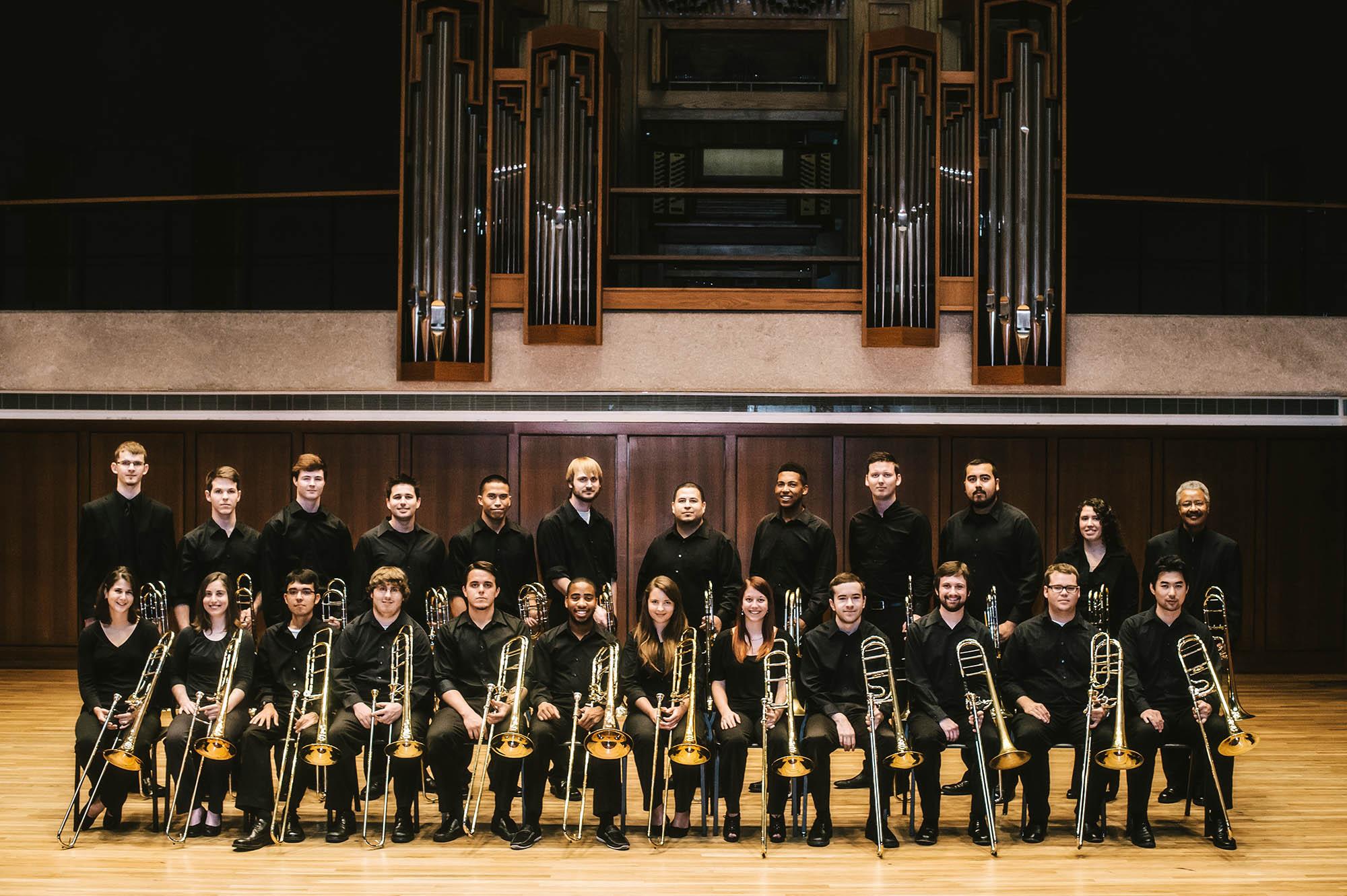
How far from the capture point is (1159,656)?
490 cm

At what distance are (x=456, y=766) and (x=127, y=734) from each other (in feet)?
4.25

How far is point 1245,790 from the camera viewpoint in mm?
5387

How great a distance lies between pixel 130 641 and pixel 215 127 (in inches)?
268

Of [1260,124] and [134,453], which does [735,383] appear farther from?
[1260,124]

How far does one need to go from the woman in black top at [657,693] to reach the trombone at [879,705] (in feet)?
2.11

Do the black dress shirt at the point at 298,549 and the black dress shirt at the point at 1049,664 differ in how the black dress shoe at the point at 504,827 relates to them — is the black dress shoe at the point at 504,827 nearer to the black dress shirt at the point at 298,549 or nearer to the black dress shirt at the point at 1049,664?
the black dress shirt at the point at 298,549

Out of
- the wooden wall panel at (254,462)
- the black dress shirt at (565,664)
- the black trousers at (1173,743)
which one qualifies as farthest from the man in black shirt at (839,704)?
the wooden wall panel at (254,462)

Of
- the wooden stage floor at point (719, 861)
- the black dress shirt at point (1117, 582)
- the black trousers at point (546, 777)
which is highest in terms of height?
the black dress shirt at point (1117, 582)

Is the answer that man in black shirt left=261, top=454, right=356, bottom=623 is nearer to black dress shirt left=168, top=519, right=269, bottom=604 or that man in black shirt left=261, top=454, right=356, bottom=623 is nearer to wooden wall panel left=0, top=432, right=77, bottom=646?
black dress shirt left=168, top=519, right=269, bottom=604

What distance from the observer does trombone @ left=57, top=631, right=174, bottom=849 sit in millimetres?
4422

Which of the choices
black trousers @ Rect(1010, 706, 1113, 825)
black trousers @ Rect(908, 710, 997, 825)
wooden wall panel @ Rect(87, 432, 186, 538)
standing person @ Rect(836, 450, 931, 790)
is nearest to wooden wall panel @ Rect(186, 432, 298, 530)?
wooden wall panel @ Rect(87, 432, 186, 538)

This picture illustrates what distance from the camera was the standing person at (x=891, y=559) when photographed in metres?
5.63

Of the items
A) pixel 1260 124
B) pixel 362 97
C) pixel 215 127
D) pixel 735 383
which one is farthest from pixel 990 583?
pixel 215 127

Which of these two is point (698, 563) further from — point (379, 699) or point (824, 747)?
point (379, 699)
